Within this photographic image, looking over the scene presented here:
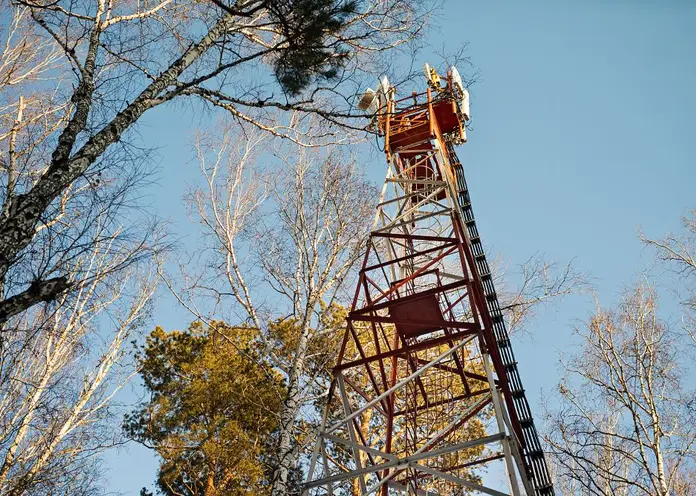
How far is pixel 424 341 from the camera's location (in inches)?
247

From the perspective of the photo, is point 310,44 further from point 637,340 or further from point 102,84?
point 637,340

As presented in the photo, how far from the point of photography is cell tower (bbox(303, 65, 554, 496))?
5332mm

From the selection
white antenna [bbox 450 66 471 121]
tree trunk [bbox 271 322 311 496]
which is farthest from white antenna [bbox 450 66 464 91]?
tree trunk [bbox 271 322 311 496]

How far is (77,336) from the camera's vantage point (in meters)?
8.96

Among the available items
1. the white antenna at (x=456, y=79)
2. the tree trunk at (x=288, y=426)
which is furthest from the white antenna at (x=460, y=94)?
the tree trunk at (x=288, y=426)

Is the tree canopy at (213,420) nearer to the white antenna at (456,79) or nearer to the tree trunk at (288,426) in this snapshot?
the tree trunk at (288,426)

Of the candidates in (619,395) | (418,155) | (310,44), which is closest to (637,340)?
(619,395)

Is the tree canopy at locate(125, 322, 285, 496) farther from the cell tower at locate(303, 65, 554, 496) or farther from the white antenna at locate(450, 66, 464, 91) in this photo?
the white antenna at locate(450, 66, 464, 91)

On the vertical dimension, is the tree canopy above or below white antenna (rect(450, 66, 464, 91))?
below

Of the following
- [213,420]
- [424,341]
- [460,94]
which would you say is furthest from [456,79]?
[213,420]

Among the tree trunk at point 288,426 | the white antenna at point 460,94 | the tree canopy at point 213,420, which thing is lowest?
the tree trunk at point 288,426

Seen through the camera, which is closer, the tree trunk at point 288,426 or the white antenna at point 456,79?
the tree trunk at point 288,426

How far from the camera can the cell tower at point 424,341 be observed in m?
5.33

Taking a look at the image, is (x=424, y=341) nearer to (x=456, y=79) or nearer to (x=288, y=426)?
(x=288, y=426)
